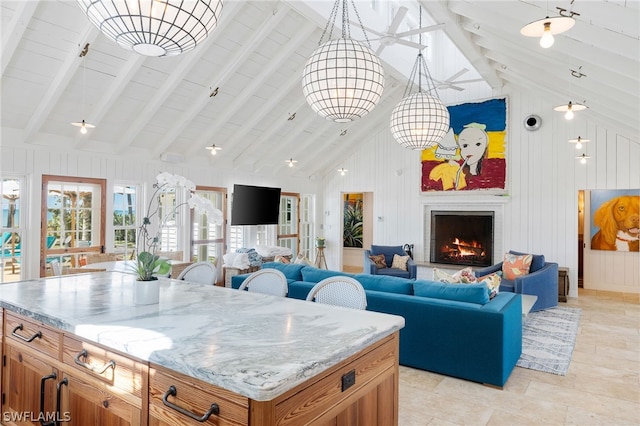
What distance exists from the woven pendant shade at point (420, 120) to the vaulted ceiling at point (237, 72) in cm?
100

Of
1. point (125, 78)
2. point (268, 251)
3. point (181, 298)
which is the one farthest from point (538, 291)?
point (125, 78)

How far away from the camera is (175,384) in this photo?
4.72ft

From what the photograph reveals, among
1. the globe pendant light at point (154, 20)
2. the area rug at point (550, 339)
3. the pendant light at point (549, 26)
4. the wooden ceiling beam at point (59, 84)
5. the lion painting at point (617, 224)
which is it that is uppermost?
the wooden ceiling beam at point (59, 84)

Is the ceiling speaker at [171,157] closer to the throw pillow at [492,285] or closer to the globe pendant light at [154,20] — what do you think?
the throw pillow at [492,285]

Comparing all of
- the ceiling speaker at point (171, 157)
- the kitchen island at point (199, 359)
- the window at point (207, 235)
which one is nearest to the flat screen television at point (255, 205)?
the window at point (207, 235)

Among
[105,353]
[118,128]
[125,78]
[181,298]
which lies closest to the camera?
[105,353]

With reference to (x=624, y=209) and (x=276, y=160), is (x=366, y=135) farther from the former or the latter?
(x=624, y=209)

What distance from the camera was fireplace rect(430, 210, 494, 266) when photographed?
8.13 m

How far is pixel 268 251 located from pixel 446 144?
4.36 m

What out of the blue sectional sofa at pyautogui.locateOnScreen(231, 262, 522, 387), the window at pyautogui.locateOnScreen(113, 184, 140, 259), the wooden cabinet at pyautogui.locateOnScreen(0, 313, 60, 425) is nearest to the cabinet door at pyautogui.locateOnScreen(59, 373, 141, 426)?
the wooden cabinet at pyautogui.locateOnScreen(0, 313, 60, 425)

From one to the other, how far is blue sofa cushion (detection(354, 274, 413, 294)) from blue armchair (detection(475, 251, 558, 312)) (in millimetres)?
2766

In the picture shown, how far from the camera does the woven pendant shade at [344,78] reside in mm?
2172

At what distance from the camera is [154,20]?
1.35 m

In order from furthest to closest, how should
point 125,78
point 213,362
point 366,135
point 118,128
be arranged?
point 366,135
point 118,128
point 125,78
point 213,362
